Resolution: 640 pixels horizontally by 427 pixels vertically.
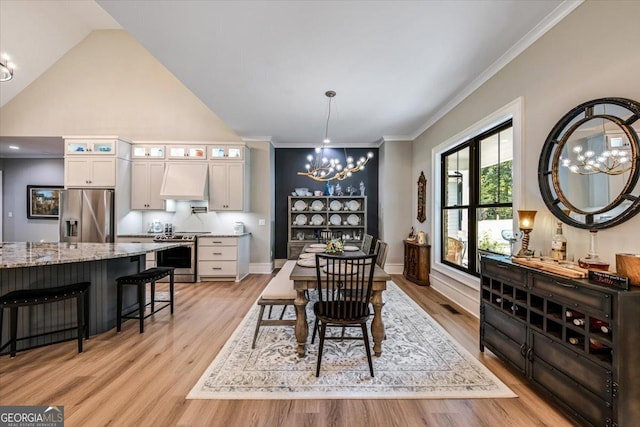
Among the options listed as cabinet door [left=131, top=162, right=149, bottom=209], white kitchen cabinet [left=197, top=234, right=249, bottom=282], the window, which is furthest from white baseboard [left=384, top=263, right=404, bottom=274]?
cabinet door [left=131, top=162, right=149, bottom=209]

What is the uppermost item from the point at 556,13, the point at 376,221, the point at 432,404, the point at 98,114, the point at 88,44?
the point at 88,44

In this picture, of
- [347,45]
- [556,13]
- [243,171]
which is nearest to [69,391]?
[347,45]

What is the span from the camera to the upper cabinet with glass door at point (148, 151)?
538cm

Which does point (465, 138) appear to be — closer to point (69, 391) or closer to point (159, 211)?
point (69, 391)

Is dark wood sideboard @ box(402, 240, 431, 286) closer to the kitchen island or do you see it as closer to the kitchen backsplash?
the kitchen backsplash

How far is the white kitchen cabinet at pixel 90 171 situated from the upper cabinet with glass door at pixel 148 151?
0.45 metres

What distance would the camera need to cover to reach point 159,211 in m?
5.64

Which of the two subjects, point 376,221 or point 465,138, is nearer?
point 465,138

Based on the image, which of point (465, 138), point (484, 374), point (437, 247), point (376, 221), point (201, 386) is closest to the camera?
point (201, 386)

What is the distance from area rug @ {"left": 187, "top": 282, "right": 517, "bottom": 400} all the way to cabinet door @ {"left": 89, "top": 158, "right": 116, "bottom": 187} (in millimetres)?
4210

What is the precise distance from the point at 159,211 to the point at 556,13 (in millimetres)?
6573

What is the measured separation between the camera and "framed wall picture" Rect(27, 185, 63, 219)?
6.45 m

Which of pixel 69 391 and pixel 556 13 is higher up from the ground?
pixel 556 13

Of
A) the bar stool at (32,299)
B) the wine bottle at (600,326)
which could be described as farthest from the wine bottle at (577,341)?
the bar stool at (32,299)
